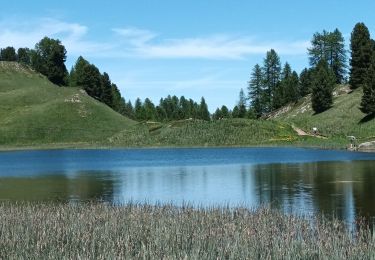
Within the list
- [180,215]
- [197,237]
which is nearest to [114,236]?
[197,237]

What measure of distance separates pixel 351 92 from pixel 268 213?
446 feet

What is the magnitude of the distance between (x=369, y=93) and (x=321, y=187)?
82.7 metres

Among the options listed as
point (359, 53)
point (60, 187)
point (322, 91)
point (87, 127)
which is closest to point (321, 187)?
point (60, 187)

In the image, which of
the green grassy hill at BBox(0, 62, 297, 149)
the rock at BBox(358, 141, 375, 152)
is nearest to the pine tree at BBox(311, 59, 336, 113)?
the green grassy hill at BBox(0, 62, 297, 149)

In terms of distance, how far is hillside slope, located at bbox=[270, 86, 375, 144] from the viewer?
11719 cm

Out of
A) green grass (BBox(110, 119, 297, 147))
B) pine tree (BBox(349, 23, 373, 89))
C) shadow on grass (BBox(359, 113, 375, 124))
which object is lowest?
green grass (BBox(110, 119, 297, 147))

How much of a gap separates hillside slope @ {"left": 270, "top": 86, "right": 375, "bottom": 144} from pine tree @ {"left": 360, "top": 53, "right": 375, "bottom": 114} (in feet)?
7.68

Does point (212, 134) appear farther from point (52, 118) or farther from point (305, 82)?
point (305, 82)

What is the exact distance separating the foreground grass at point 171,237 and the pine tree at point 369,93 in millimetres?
99223

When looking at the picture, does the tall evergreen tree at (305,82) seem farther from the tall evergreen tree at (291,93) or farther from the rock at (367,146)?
the rock at (367,146)

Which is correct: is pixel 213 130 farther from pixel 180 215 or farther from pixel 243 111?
pixel 180 215

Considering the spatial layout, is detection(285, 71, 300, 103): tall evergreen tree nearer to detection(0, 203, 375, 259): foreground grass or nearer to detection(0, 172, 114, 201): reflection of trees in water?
detection(0, 172, 114, 201): reflection of trees in water

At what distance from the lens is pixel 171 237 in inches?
741

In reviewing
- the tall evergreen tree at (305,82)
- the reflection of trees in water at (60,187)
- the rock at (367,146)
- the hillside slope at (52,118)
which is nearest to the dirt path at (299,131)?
the rock at (367,146)
